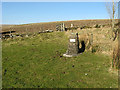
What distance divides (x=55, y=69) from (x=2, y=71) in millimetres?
3681

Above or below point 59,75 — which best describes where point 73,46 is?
above

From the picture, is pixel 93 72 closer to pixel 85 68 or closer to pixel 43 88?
pixel 85 68

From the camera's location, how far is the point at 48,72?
26.7 ft

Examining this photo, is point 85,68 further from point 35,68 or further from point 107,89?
point 35,68

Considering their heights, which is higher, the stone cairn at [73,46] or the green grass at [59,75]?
the stone cairn at [73,46]

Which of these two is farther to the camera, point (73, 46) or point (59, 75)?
point (73, 46)

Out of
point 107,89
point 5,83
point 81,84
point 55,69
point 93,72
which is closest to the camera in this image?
point 107,89

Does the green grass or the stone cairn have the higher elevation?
the stone cairn

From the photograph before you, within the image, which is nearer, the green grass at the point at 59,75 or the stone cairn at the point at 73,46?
the green grass at the point at 59,75

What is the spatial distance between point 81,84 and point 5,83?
4.18 metres

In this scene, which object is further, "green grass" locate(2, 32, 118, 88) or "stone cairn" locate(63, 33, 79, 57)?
"stone cairn" locate(63, 33, 79, 57)

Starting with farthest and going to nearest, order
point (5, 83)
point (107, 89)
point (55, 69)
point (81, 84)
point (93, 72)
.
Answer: point (55, 69)
point (93, 72)
point (5, 83)
point (81, 84)
point (107, 89)

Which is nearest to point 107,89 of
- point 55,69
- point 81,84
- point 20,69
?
point 81,84

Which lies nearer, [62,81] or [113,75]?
[62,81]
